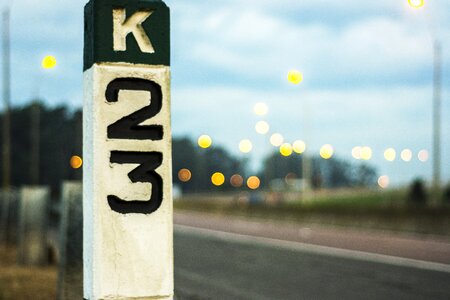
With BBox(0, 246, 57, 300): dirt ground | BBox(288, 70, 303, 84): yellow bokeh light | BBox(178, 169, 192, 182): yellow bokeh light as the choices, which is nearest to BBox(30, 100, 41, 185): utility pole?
BBox(288, 70, 303, 84): yellow bokeh light

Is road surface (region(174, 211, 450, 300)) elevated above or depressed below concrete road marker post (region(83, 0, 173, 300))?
below

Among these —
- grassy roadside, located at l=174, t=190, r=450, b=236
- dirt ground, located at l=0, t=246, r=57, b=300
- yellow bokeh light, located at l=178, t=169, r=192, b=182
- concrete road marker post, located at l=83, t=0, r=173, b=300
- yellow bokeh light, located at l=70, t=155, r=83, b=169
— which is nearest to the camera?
concrete road marker post, located at l=83, t=0, r=173, b=300

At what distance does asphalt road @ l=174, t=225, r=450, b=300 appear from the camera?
1606 cm

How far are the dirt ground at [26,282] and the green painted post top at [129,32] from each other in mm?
8548

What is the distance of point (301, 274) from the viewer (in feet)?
65.5

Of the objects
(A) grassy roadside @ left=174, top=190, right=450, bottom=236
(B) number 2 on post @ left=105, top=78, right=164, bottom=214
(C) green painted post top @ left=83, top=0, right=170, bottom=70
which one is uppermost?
(C) green painted post top @ left=83, top=0, right=170, bottom=70

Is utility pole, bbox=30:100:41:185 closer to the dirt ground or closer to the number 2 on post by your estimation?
the dirt ground

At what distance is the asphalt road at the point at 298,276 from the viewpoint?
52.7ft

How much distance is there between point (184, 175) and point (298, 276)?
6601 inches

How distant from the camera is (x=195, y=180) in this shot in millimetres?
176125

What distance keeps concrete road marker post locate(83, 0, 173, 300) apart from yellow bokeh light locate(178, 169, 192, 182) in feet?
583

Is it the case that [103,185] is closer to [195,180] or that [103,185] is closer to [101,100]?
[101,100]

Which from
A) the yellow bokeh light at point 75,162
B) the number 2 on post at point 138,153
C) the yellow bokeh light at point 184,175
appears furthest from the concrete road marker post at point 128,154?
the yellow bokeh light at point 184,175

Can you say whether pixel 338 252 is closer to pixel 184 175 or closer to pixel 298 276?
pixel 298 276
